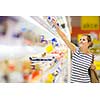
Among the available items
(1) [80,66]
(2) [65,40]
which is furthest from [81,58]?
(2) [65,40]

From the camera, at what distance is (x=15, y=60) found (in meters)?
1.41

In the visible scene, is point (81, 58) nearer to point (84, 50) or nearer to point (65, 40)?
point (84, 50)

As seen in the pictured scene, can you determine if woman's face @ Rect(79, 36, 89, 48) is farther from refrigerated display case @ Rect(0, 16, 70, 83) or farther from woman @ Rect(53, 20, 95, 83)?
refrigerated display case @ Rect(0, 16, 70, 83)

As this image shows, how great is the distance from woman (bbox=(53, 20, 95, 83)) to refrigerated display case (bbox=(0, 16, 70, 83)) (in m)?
0.04

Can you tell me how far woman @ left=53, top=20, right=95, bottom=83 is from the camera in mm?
1414

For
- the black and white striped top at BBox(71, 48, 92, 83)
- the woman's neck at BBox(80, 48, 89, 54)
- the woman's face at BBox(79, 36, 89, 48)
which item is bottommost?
the black and white striped top at BBox(71, 48, 92, 83)

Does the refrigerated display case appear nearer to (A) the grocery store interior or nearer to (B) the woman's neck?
(A) the grocery store interior

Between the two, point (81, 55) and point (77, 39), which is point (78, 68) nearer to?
point (81, 55)

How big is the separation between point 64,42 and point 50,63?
0.18m

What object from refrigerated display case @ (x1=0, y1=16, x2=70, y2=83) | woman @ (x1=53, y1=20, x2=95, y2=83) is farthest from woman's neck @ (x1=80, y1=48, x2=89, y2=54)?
refrigerated display case @ (x1=0, y1=16, x2=70, y2=83)

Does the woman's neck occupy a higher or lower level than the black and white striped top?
higher

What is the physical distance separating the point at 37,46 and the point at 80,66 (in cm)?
35

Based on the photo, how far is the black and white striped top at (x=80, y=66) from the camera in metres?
1.42
